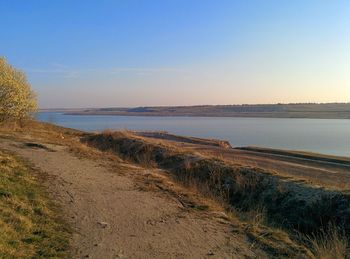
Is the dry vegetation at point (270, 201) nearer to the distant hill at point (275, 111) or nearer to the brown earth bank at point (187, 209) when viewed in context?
the brown earth bank at point (187, 209)

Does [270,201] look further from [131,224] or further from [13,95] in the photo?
[13,95]

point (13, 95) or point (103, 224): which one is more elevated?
point (13, 95)

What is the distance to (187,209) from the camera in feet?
32.6

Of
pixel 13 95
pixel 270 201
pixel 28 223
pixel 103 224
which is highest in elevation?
pixel 13 95

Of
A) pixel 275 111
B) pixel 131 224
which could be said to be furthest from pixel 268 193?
pixel 275 111

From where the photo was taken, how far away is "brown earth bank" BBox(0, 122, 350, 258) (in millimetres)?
7176

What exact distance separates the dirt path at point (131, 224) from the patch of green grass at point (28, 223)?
279mm

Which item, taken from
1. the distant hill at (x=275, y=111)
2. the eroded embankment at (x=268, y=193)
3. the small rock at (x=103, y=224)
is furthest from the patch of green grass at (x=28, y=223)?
the distant hill at (x=275, y=111)

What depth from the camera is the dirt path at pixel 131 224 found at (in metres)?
6.88

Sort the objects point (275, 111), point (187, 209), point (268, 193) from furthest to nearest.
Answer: point (275, 111)
point (268, 193)
point (187, 209)

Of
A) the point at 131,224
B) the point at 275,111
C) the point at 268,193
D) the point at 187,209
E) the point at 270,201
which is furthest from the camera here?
the point at 275,111

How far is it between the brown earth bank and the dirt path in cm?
2

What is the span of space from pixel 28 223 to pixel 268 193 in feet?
26.6

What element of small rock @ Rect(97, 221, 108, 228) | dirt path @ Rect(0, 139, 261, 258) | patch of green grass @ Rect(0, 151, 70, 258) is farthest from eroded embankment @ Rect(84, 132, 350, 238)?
patch of green grass @ Rect(0, 151, 70, 258)
